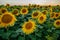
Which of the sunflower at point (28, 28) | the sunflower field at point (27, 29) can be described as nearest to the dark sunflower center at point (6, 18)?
the sunflower field at point (27, 29)

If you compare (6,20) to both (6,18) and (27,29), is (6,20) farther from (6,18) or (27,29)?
(27,29)

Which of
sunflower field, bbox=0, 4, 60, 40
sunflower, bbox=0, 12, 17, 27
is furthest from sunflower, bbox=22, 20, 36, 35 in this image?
sunflower, bbox=0, 12, 17, 27

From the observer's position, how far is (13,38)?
1603 mm

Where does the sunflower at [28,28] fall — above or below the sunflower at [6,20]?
below

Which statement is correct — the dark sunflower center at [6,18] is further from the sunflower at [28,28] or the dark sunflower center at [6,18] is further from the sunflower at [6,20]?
the sunflower at [28,28]

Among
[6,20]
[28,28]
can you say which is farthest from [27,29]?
[6,20]

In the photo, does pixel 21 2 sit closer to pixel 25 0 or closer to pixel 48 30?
pixel 25 0

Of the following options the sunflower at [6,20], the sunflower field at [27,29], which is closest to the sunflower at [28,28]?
the sunflower field at [27,29]

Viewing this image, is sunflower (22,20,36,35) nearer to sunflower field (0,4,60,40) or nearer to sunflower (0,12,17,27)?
sunflower field (0,4,60,40)

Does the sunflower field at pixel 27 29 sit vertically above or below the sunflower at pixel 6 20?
below

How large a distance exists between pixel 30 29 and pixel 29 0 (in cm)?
541

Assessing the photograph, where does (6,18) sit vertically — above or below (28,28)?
above

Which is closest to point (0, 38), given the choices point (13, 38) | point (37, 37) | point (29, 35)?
point (13, 38)

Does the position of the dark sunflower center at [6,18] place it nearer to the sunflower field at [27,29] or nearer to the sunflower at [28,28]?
the sunflower field at [27,29]
